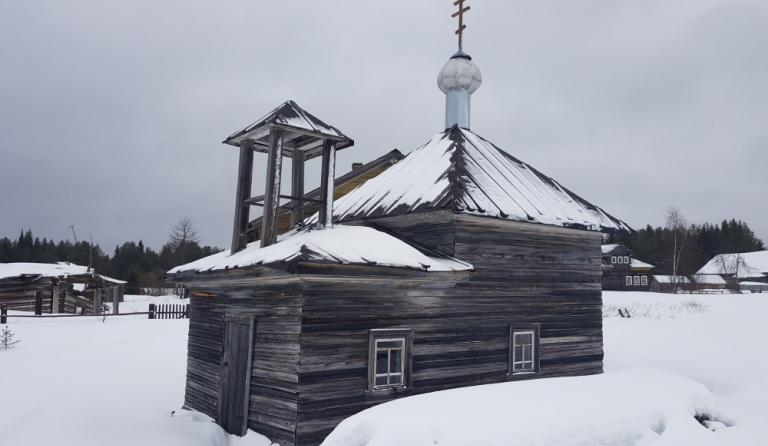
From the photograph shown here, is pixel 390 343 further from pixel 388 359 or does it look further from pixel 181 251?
pixel 181 251

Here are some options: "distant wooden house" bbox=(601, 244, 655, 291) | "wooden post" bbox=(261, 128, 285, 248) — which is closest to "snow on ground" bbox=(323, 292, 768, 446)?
"wooden post" bbox=(261, 128, 285, 248)

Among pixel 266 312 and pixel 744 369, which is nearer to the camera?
pixel 266 312

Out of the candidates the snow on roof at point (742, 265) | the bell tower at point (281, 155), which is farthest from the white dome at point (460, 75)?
the snow on roof at point (742, 265)

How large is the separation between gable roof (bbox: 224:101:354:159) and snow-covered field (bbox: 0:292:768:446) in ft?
18.8

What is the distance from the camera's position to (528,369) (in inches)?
488

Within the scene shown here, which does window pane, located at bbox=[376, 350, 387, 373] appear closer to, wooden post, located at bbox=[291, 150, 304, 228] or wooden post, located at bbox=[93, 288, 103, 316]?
wooden post, located at bbox=[291, 150, 304, 228]

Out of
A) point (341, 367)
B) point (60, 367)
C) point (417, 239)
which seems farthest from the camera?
point (60, 367)

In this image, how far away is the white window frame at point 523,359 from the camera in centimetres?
1206

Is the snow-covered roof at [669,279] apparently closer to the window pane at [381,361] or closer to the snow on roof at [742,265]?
the snow on roof at [742,265]

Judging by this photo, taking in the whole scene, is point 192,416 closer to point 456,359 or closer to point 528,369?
point 456,359

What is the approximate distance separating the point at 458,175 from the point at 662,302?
2968 centimetres

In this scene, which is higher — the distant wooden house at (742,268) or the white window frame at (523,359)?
the distant wooden house at (742,268)

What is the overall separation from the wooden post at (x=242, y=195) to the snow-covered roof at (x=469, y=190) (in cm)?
218

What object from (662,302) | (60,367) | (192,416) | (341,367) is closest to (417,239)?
(341,367)
